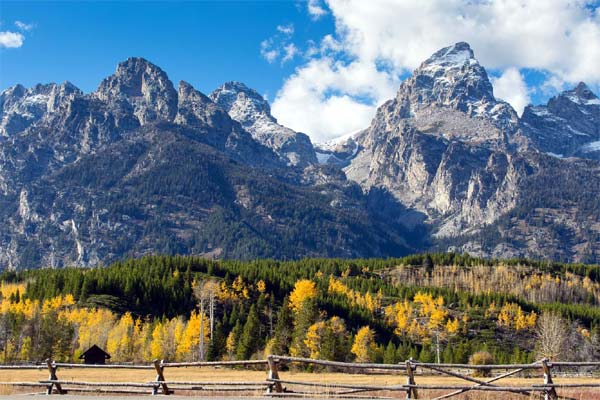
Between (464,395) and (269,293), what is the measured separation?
15676cm

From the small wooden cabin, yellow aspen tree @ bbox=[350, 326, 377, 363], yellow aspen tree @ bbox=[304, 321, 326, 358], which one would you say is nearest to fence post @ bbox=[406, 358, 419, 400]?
the small wooden cabin

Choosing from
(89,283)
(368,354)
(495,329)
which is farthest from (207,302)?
(495,329)

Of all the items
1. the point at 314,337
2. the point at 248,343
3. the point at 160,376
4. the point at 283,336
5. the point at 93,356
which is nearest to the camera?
the point at 160,376

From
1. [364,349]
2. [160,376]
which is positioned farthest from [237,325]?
[160,376]

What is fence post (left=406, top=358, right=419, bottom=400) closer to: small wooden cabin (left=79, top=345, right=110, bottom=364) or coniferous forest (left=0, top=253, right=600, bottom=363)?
coniferous forest (left=0, top=253, right=600, bottom=363)

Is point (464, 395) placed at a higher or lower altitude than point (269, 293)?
lower

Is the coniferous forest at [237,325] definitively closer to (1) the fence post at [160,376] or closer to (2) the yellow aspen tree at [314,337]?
(2) the yellow aspen tree at [314,337]

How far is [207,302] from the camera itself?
168125mm

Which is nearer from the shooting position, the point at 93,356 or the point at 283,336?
the point at 93,356

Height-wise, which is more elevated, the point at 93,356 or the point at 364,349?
the point at 364,349

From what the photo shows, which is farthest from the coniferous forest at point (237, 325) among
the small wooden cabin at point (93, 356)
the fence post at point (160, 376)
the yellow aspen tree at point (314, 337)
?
the fence post at point (160, 376)

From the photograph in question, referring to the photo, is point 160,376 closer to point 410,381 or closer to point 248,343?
point 410,381

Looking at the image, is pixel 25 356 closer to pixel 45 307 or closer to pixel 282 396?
pixel 45 307

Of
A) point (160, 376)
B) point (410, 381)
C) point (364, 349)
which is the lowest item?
point (160, 376)
